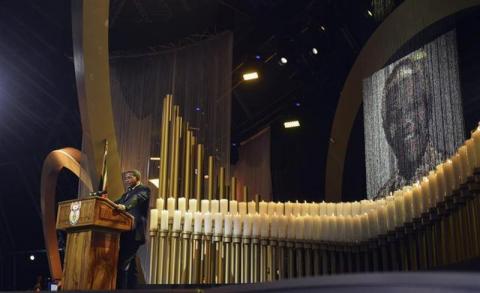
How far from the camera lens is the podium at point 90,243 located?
389 cm

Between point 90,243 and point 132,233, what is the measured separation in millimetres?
517

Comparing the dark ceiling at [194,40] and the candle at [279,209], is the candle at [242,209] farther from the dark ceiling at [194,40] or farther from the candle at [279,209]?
the dark ceiling at [194,40]

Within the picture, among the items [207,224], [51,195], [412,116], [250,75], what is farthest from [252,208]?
[51,195]

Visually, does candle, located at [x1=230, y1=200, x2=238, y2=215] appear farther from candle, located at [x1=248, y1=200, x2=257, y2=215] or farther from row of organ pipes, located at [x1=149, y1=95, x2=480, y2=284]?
candle, located at [x1=248, y1=200, x2=257, y2=215]

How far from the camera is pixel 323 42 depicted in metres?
9.39

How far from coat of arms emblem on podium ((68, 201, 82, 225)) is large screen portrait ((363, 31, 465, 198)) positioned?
4419 millimetres

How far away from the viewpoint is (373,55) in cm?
842

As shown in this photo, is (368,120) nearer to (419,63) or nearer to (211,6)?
(419,63)

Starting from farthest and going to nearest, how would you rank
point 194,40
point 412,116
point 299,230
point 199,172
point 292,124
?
point 292,124 < point 194,40 < point 412,116 < point 199,172 < point 299,230

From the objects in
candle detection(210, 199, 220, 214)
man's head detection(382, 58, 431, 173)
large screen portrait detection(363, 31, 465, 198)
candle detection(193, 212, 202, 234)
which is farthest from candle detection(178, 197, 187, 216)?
man's head detection(382, 58, 431, 173)

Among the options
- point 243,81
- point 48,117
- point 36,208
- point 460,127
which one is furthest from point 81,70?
point 36,208

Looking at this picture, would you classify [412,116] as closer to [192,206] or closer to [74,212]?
[192,206]

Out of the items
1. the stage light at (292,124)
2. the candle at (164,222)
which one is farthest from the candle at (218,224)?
the stage light at (292,124)

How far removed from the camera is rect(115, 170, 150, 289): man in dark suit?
174 inches
